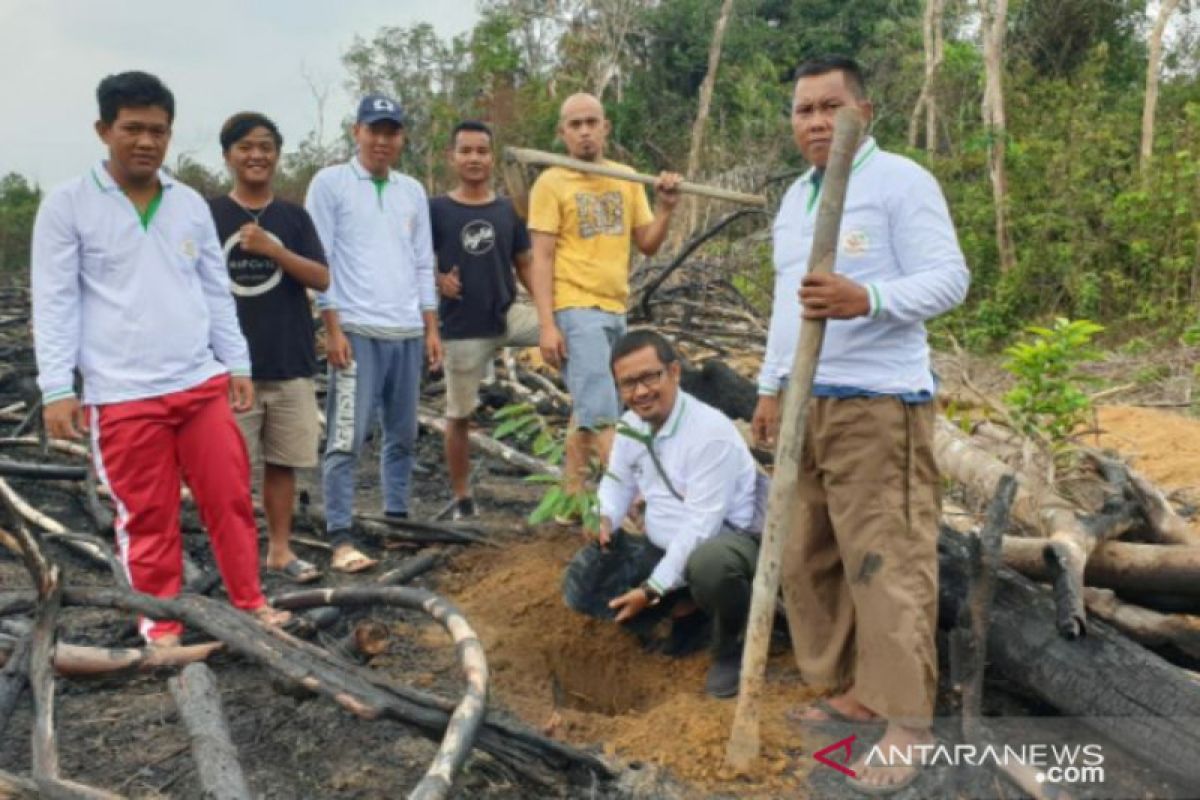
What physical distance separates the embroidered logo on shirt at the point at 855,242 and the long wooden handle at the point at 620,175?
1166mm

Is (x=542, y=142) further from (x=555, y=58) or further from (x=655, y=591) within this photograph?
(x=655, y=591)

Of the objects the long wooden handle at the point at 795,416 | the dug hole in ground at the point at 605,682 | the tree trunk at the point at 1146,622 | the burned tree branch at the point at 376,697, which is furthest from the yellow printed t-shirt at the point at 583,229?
the tree trunk at the point at 1146,622

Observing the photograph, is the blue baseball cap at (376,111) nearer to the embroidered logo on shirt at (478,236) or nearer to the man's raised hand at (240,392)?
the embroidered logo on shirt at (478,236)

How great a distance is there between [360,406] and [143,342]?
131 cm

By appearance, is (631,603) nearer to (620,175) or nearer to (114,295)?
(620,175)

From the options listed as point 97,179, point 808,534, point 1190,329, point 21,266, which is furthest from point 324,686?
point 21,266

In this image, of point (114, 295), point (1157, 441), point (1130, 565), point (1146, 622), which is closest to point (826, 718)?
point (1146, 622)

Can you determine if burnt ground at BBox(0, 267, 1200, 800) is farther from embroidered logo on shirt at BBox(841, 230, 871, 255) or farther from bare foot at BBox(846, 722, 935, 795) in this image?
embroidered logo on shirt at BBox(841, 230, 871, 255)

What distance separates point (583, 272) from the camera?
459 cm

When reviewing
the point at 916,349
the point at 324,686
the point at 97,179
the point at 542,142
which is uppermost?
the point at 542,142

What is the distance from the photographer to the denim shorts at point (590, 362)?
15.1 ft

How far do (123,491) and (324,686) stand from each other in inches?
45.4

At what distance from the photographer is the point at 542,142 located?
24.2 meters

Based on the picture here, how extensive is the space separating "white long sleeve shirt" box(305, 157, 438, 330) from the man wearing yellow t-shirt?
62cm
